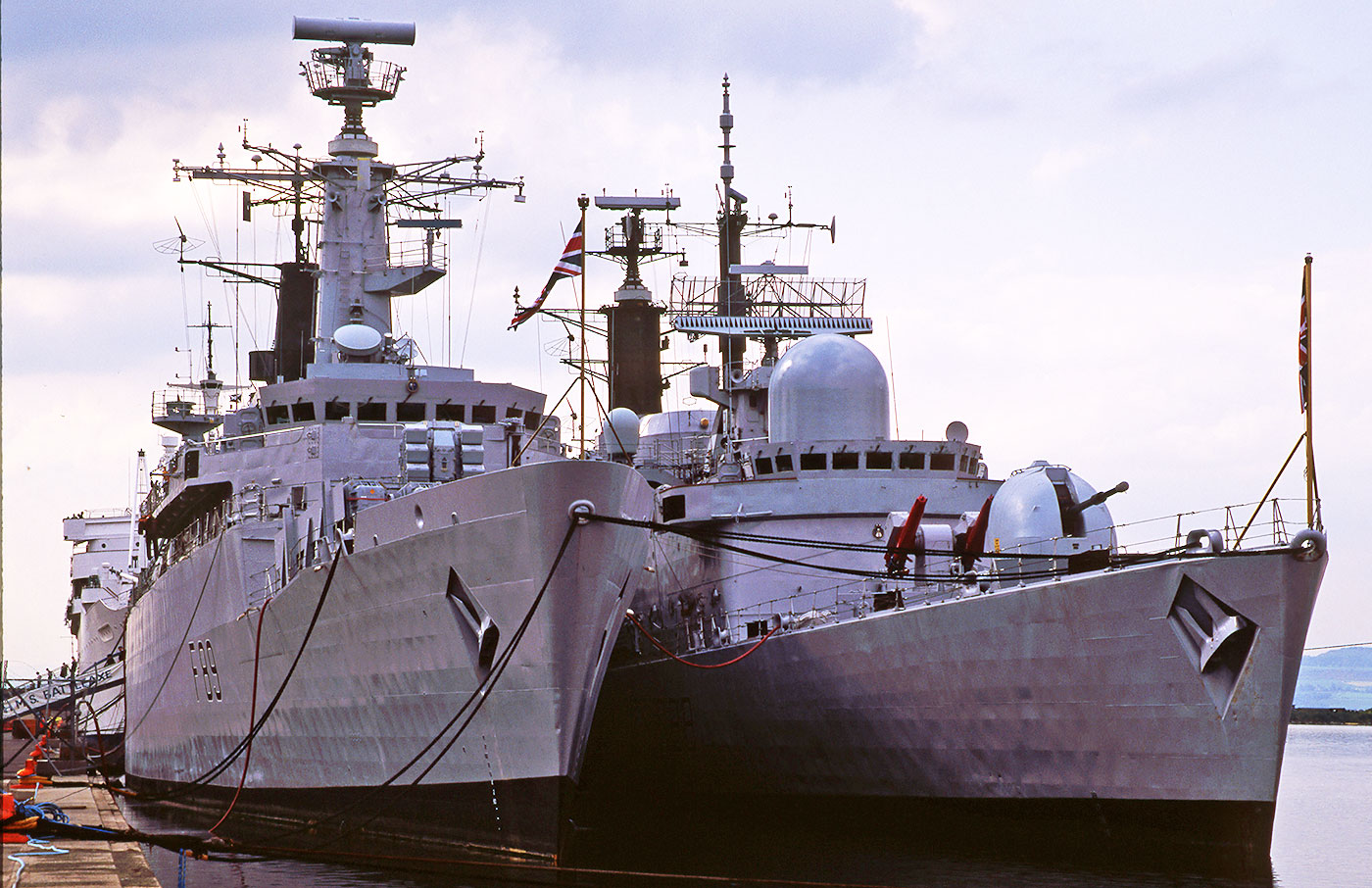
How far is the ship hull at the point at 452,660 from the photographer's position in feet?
45.1

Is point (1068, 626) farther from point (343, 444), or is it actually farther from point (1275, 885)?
point (343, 444)

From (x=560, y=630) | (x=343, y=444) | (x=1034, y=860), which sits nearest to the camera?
(x=560, y=630)

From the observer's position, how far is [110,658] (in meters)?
36.5

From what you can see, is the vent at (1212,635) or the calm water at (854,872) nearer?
the calm water at (854,872)

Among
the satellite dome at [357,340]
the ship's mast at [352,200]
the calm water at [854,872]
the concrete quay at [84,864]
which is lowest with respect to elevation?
the calm water at [854,872]

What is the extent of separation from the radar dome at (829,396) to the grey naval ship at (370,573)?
12.4 feet

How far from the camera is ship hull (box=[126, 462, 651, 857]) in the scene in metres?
13.8

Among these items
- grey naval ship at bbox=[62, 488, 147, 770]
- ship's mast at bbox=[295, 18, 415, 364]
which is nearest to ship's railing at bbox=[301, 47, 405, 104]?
ship's mast at bbox=[295, 18, 415, 364]

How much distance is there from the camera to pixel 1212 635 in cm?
1444

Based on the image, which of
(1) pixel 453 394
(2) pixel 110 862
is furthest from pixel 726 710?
(2) pixel 110 862

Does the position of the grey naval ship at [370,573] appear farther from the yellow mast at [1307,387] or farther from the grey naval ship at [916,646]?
the yellow mast at [1307,387]

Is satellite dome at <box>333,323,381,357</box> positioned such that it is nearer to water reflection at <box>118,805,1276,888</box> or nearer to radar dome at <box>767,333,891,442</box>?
radar dome at <box>767,333,891,442</box>

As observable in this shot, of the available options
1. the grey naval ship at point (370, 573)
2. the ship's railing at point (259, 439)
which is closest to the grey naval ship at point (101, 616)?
the grey naval ship at point (370, 573)

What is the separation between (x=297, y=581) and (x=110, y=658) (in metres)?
22.2
